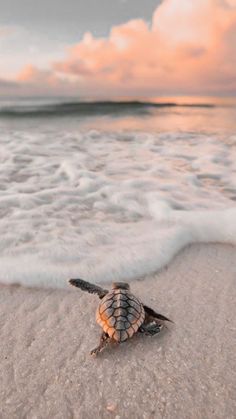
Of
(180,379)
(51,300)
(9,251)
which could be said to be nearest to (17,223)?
(9,251)

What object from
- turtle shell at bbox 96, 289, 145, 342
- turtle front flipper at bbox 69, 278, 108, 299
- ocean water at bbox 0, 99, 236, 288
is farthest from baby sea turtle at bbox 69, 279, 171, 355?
ocean water at bbox 0, 99, 236, 288

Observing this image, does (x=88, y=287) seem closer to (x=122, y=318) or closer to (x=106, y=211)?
(x=122, y=318)

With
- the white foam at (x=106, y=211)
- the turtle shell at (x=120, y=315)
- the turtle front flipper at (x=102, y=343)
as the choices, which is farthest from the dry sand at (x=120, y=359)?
the white foam at (x=106, y=211)

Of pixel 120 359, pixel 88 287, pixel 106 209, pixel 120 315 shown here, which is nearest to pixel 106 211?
pixel 106 209

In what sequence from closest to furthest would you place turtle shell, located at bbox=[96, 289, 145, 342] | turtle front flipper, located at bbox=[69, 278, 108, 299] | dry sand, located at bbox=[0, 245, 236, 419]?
dry sand, located at bbox=[0, 245, 236, 419] → turtle shell, located at bbox=[96, 289, 145, 342] → turtle front flipper, located at bbox=[69, 278, 108, 299]

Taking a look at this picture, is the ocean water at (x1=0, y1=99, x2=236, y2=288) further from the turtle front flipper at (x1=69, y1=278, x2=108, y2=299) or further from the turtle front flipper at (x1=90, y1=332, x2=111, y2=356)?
the turtle front flipper at (x1=90, y1=332, x2=111, y2=356)
